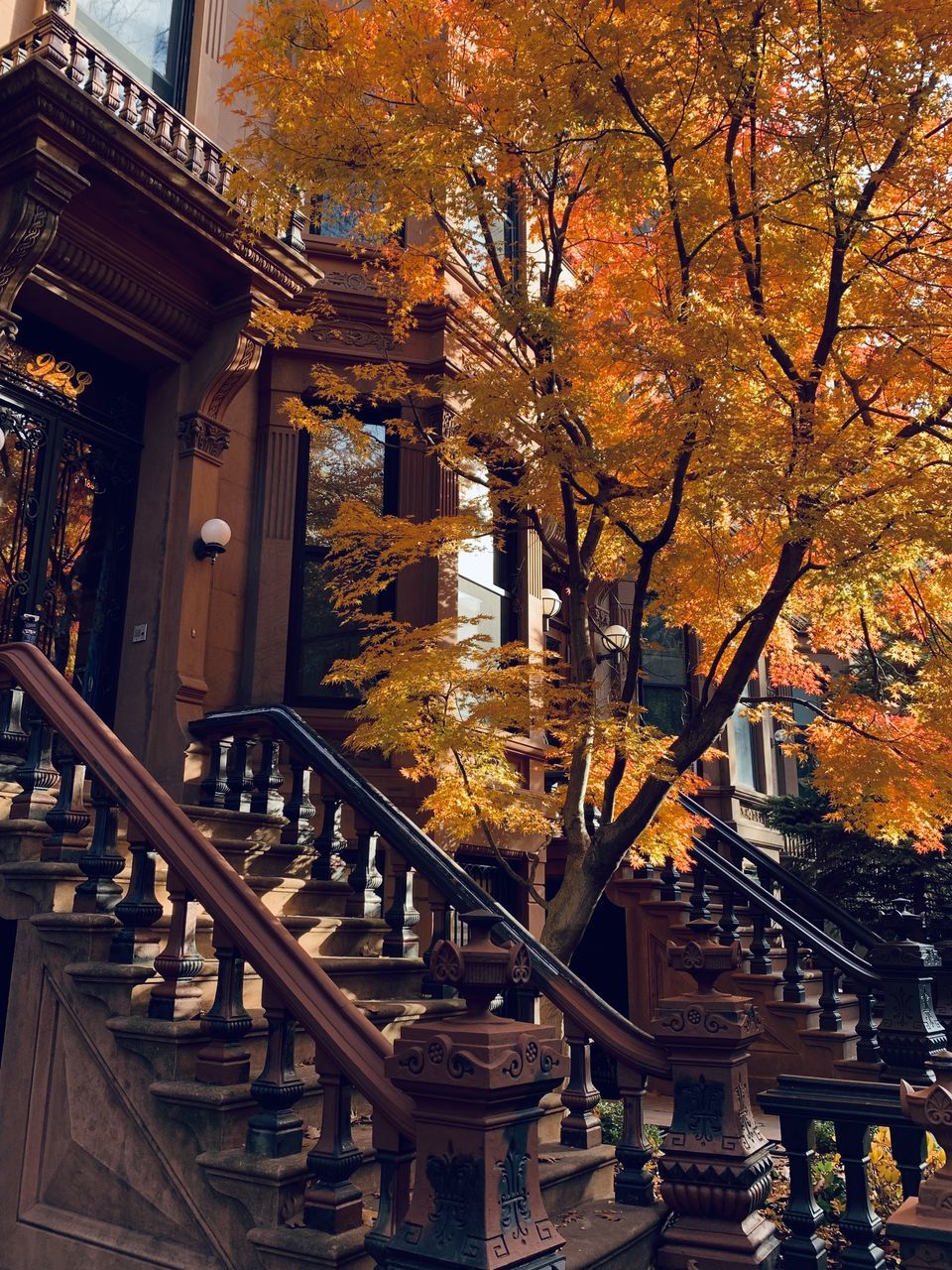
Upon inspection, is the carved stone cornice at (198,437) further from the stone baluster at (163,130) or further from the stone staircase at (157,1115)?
the stone staircase at (157,1115)

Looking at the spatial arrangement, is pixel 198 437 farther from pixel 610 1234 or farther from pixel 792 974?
pixel 792 974

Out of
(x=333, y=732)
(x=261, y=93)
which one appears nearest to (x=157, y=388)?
(x=261, y=93)

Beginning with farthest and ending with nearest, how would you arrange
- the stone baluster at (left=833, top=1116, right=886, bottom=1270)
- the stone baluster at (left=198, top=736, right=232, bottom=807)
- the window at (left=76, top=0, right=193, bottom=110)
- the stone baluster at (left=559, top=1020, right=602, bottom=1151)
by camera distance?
the window at (left=76, top=0, right=193, bottom=110) < the stone baluster at (left=198, top=736, right=232, bottom=807) < the stone baluster at (left=559, top=1020, right=602, bottom=1151) < the stone baluster at (left=833, top=1116, right=886, bottom=1270)

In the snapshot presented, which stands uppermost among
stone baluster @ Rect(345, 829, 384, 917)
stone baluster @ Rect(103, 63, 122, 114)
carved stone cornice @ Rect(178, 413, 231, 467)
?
stone baluster @ Rect(103, 63, 122, 114)

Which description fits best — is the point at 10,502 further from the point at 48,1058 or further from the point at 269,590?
the point at 48,1058

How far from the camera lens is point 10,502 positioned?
817 cm

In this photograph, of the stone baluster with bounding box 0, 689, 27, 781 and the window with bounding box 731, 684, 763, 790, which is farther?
the window with bounding box 731, 684, 763, 790

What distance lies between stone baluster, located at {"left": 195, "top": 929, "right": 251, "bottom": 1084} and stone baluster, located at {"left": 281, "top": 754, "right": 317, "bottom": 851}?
2729mm

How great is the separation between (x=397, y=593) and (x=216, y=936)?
6776 millimetres

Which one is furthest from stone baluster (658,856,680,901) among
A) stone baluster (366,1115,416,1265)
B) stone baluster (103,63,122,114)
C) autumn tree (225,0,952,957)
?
stone baluster (103,63,122,114)

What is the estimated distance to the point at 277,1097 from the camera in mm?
3885

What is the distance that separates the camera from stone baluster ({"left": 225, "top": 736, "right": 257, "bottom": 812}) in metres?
7.33

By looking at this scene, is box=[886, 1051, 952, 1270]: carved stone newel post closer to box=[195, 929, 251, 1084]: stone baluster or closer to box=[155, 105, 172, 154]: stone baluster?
box=[195, 929, 251, 1084]: stone baluster

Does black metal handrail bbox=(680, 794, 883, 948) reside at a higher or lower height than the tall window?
lower
